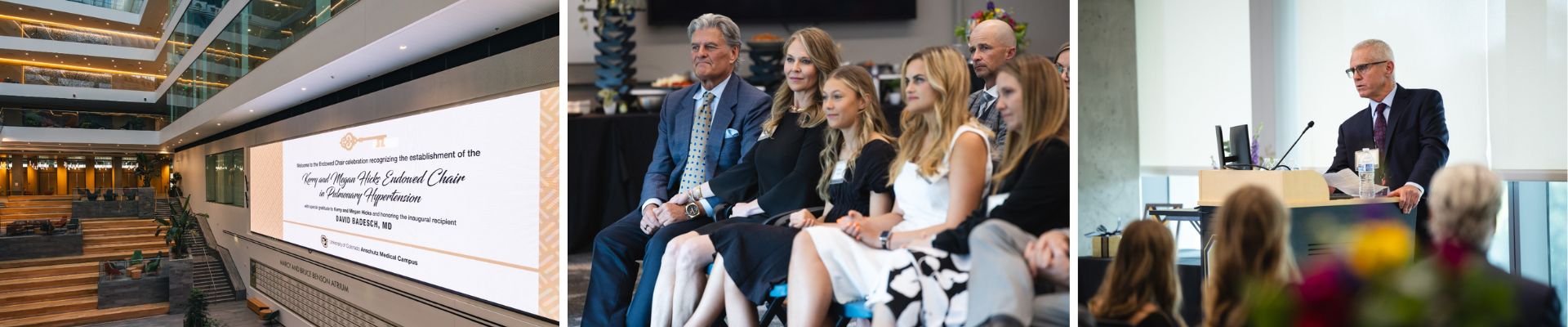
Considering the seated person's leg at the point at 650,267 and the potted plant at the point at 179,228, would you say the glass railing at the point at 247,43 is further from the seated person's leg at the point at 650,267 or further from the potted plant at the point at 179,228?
the seated person's leg at the point at 650,267

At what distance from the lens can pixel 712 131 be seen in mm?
2268

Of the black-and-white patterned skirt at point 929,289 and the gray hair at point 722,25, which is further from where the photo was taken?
the gray hair at point 722,25

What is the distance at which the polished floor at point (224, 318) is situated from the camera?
657cm

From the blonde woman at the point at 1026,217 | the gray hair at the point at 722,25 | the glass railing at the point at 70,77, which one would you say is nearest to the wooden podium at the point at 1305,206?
the blonde woman at the point at 1026,217

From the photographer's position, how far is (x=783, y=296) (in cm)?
201

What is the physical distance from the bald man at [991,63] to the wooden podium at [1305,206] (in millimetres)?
385

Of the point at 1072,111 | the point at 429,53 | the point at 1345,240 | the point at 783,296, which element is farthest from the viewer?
the point at 429,53

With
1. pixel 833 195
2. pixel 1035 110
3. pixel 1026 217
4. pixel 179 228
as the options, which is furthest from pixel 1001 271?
pixel 179 228

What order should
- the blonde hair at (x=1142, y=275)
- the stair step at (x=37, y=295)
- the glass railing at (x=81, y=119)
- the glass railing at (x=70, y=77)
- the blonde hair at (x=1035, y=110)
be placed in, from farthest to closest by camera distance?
the stair step at (x=37, y=295) < the glass railing at (x=81, y=119) < the glass railing at (x=70, y=77) < the blonde hair at (x=1035, y=110) < the blonde hair at (x=1142, y=275)

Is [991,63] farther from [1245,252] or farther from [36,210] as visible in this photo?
[36,210]

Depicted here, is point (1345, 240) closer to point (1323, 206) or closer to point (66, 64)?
Answer: point (1323, 206)

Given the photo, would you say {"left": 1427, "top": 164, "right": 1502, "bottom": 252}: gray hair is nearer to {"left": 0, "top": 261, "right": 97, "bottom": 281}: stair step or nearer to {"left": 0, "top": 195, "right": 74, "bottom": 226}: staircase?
{"left": 0, "top": 195, "right": 74, "bottom": 226}: staircase

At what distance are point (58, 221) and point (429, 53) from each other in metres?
4.40

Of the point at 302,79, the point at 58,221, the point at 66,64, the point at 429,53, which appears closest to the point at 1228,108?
the point at 429,53
